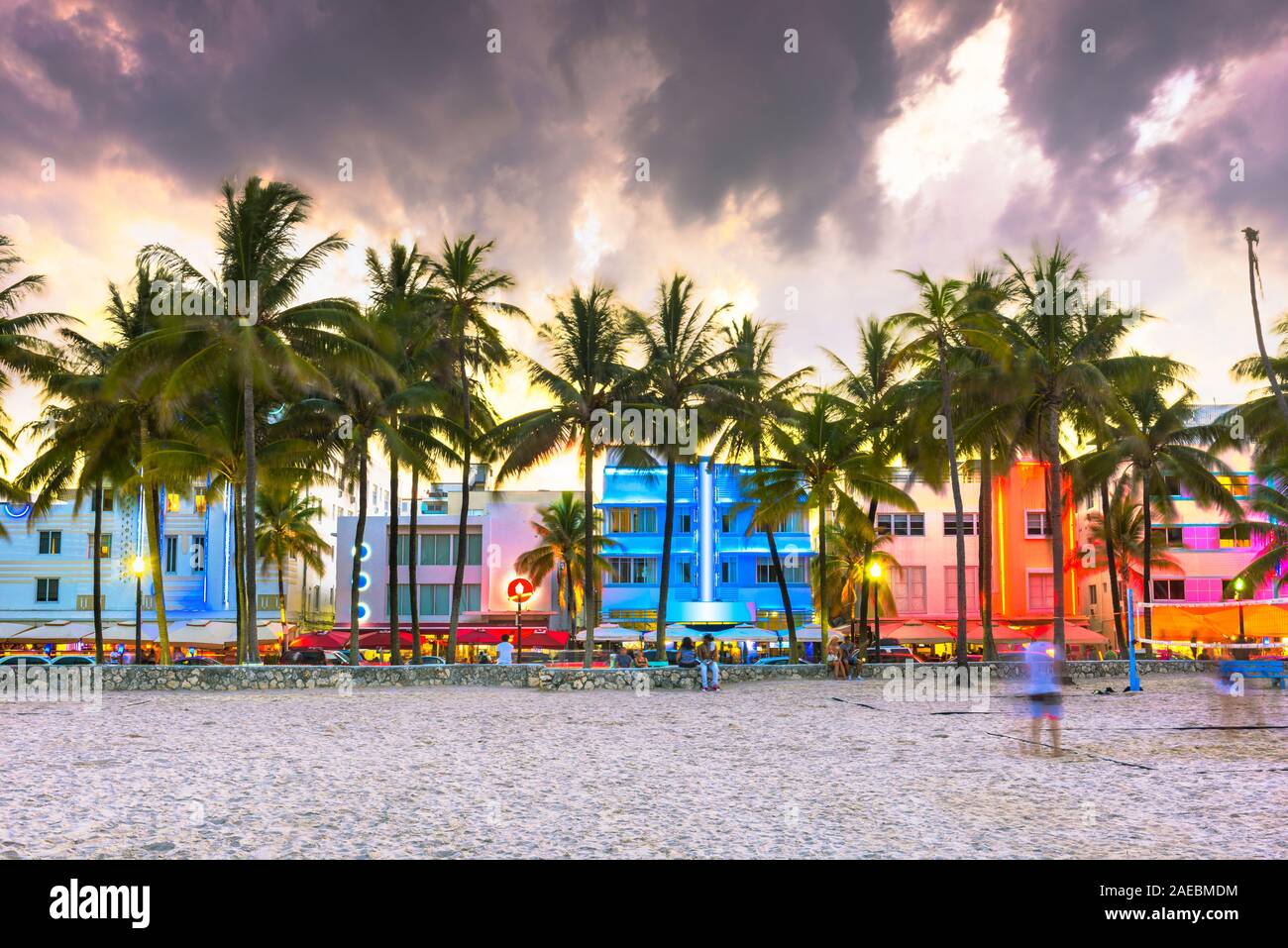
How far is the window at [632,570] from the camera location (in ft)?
Answer: 201

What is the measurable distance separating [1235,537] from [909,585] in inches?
698

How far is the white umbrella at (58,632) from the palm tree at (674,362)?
34.3 m

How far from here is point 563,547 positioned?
2347 inches

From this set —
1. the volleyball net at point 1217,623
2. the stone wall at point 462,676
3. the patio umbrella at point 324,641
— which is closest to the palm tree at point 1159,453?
the stone wall at point 462,676

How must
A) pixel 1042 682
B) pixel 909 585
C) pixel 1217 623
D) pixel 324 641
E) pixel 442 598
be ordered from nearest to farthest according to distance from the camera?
pixel 1042 682, pixel 324 641, pixel 1217 623, pixel 909 585, pixel 442 598

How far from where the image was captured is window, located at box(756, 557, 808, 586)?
6162 centimetres

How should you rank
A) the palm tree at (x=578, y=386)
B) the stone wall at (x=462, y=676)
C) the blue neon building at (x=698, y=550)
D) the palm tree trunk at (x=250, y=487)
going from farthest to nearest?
1. the blue neon building at (x=698, y=550)
2. the palm tree at (x=578, y=386)
3. the palm tree trunk at (x=250, y=487)
4. the stone wall at (x=462, y=676)

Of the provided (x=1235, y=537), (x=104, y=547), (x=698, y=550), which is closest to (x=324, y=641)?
(x=104, y=547)

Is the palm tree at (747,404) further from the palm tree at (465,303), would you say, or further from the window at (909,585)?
the window at (909,585)
